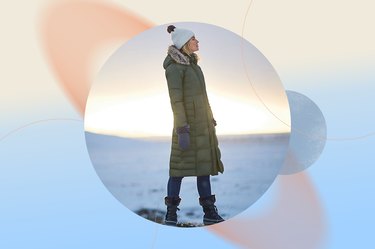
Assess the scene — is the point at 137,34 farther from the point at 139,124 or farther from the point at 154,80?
the point at 139,124

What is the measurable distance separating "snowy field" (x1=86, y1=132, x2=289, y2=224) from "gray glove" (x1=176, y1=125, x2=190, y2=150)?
0.66 ft

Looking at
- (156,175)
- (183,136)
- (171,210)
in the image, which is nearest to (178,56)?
(183,136)

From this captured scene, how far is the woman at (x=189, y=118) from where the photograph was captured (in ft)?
9.35

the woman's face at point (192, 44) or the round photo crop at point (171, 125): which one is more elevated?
the woman's face at point (192, 44)

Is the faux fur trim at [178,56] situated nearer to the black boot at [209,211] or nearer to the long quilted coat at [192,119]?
the long quilted coat at [192,119]

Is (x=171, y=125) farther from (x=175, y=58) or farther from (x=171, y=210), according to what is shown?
(x=171, y=210)

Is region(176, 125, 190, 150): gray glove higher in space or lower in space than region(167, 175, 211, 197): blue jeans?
→ higher

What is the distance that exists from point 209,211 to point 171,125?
539mm

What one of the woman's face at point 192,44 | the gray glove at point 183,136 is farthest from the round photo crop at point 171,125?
the gray glove at point 183,136

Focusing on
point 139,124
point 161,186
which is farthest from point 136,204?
point 139,124

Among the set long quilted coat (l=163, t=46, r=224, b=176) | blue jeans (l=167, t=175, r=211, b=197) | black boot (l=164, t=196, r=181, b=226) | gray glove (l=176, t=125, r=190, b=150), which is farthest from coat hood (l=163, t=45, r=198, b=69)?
black boot (l=164, t=196, r=181, b=226)

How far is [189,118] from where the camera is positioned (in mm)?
2865

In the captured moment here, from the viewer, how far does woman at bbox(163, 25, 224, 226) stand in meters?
2.85

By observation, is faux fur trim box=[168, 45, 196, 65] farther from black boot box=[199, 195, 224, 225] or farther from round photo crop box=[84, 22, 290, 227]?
black boot box=[199, 195, 224, 225]
